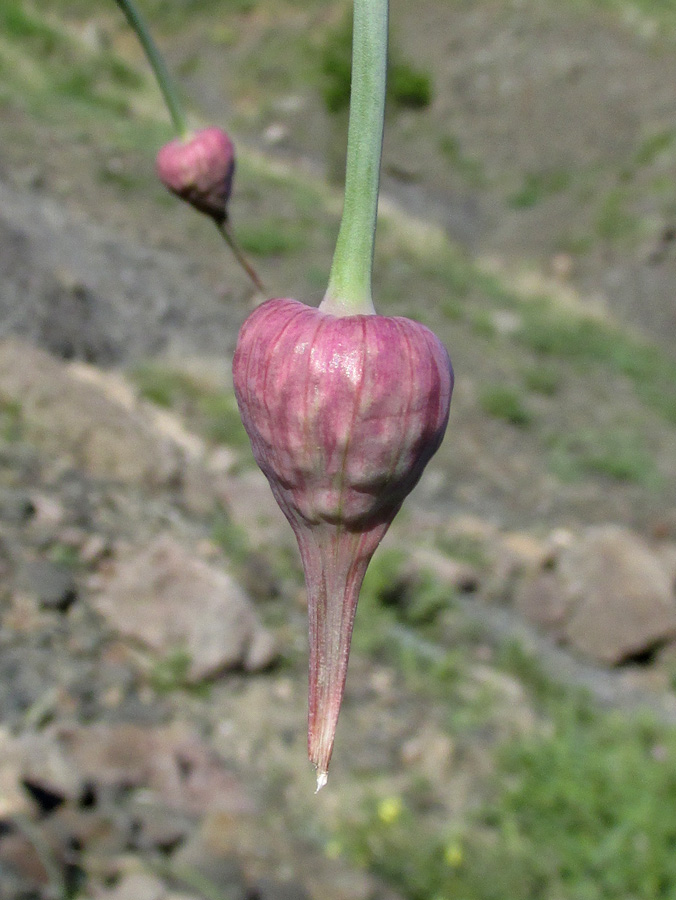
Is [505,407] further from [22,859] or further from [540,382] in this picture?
[22,859]

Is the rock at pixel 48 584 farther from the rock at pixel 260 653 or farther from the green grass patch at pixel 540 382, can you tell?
the green grass patch at pixel 540 382

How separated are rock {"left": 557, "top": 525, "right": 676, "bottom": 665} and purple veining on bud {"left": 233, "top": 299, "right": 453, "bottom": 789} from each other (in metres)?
3.87

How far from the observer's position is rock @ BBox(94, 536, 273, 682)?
9.22 ft

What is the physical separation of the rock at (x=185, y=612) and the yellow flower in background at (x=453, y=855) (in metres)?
0.76

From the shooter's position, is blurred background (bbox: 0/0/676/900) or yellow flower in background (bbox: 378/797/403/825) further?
yellow flower in background (bbox: 378/797/403/825)

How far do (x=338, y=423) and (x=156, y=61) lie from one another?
362 mm

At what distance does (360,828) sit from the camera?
2.55m

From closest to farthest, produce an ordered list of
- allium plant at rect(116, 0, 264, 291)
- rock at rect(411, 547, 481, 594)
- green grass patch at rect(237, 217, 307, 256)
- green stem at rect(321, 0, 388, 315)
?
green stem at rect(321, 0, 388, 315), allium plant at rect(116, 0, 264, 291), rock at rect(411, 547, 481, 594), green grass patch at rect(237, 217, 307, 256)

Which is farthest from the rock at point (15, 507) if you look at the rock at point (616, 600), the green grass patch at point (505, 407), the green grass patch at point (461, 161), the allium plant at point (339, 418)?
the green grass patch at point (461, 161)

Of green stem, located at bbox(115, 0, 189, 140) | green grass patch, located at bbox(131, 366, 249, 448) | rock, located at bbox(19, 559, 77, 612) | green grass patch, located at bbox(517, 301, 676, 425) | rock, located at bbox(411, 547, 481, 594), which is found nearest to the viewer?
green stem, located at bbox(115, 0, 189, 140)

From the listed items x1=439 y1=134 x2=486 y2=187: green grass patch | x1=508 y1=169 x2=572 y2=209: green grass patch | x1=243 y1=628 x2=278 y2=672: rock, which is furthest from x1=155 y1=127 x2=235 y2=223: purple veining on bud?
x1=439 y1=134 x2=486 y2=187: green grass patch

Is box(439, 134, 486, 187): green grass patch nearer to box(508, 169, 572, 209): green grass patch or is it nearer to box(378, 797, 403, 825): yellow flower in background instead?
box(508, 169, 572, 209): green grass patch

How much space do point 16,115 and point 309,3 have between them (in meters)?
11.0

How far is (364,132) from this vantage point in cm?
39
